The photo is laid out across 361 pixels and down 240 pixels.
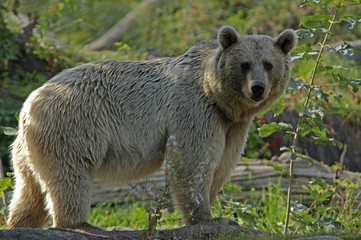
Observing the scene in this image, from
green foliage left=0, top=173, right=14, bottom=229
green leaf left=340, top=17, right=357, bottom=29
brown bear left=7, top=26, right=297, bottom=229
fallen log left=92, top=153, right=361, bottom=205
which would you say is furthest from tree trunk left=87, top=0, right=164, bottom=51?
green leaf left=340, top=17, right=357, bottom=29

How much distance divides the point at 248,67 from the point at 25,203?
283 centimetres

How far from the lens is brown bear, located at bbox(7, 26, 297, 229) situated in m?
5.20

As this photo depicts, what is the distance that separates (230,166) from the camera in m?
5.79

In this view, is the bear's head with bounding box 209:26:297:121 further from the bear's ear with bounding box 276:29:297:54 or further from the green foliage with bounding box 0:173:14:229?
the green foliage with bounding box 0:173:14:229

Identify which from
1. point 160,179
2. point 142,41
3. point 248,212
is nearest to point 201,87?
point 248,212

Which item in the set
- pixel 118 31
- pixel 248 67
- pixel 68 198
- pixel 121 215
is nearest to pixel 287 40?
pixel 248 67

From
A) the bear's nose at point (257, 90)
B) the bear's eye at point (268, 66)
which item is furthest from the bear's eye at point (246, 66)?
the bear's nose at point (257, 90)

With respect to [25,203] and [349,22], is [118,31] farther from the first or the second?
[349,22]

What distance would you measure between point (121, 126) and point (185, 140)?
708 mm

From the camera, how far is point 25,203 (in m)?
5.61

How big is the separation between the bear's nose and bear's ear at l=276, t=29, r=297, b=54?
0.70 meters

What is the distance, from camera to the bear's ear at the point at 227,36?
5.39 meters

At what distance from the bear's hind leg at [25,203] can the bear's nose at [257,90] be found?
2506 mm

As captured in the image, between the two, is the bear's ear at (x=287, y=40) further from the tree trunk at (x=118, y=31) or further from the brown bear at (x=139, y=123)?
the tree trunk at (x=118, y=31)
